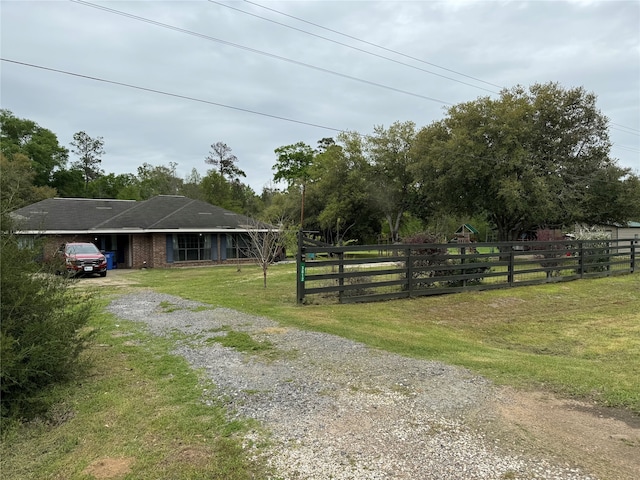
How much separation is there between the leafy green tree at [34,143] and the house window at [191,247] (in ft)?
90.7

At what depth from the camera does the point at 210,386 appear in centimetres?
401

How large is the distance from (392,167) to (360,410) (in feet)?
107

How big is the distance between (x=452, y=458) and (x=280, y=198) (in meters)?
39.5

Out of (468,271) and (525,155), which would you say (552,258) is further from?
(525,155)

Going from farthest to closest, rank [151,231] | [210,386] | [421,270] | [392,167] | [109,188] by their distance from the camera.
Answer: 1. [109,188]
2. [392,167]
3. [151,231]
4. [421,270]
5. [210,386]

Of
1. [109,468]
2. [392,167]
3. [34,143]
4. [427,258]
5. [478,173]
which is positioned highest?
[34,143]

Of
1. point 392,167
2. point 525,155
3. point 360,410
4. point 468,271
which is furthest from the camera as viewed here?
point 392,167

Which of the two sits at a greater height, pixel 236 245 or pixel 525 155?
pixel 525 155

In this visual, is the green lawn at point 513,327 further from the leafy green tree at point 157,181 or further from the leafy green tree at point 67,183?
the leafy green tree at point 157,181

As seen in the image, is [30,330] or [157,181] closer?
[30,330]

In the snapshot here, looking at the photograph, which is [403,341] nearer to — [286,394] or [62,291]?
[286,394]

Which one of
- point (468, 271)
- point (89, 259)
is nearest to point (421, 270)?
point (468, 271)

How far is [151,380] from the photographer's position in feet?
13.9

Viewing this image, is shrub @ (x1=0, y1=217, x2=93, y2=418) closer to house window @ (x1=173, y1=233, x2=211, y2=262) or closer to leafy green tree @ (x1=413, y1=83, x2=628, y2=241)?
house window @ (x1=173, y1=233, x2=211, y2=262)
